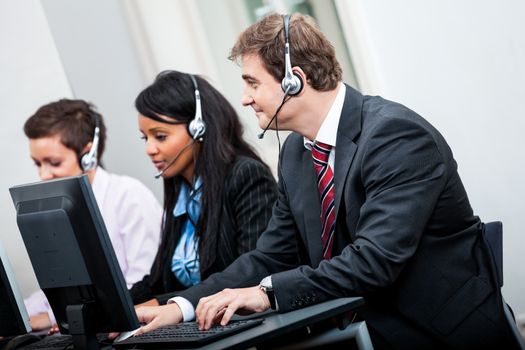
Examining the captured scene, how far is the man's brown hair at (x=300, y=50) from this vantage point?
2.15 m

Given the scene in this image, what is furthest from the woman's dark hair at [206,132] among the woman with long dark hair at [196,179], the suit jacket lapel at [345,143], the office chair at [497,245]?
the office chair at [497,245]

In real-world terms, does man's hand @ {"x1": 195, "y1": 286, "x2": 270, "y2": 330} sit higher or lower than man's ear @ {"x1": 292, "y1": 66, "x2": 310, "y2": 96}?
lower

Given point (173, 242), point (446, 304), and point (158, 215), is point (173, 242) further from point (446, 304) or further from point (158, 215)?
point (446, 304)

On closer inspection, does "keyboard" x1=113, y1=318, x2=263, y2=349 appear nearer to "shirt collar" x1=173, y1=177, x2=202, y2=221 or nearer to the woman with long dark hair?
the woman with long dark hair

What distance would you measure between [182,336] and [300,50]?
32.6 inches

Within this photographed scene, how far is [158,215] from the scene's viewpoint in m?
3.27

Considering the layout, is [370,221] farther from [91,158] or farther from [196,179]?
[91,158]

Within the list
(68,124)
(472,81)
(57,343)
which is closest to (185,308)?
(57,343)

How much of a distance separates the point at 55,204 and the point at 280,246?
725mm

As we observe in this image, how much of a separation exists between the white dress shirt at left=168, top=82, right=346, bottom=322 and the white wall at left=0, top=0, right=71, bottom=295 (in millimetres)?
2052

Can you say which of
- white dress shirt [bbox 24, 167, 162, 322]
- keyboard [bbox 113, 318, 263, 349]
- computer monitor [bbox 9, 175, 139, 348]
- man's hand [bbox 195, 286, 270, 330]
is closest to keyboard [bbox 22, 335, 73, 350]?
computer monitor [bbox 9, 175, 139, 348]

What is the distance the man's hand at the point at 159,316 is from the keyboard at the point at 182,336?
13cm

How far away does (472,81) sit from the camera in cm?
274

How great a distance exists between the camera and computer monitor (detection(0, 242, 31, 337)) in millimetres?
2076
